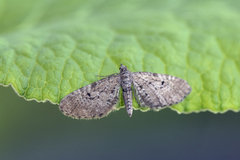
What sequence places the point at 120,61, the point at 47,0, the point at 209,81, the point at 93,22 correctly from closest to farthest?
1. the point at 209,81
2. the point at 120,61
3. the point at 93,22
4. the point at 47,0

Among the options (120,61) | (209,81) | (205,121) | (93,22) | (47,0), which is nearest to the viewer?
(209,81)

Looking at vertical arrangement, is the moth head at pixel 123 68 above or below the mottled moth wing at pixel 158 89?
above

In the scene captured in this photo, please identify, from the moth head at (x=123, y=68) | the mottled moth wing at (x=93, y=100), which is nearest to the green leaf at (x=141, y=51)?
the moth head at (x=123, y=68)

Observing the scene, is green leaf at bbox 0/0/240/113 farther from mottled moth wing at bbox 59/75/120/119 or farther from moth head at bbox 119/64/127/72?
mottled moth wing at bbox 59/75/120/119

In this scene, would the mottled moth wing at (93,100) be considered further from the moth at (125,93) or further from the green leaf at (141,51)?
the green leaf at (141,51)

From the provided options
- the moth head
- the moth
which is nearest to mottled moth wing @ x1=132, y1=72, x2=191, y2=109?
the moth

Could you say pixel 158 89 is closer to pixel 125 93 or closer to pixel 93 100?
pixel 125 93

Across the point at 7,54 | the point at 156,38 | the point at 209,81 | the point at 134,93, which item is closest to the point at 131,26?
the point at 156,38

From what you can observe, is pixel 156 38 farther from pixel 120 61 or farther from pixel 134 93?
pixel 134 93

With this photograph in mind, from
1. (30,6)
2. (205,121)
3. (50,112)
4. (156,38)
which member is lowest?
(205,121)
